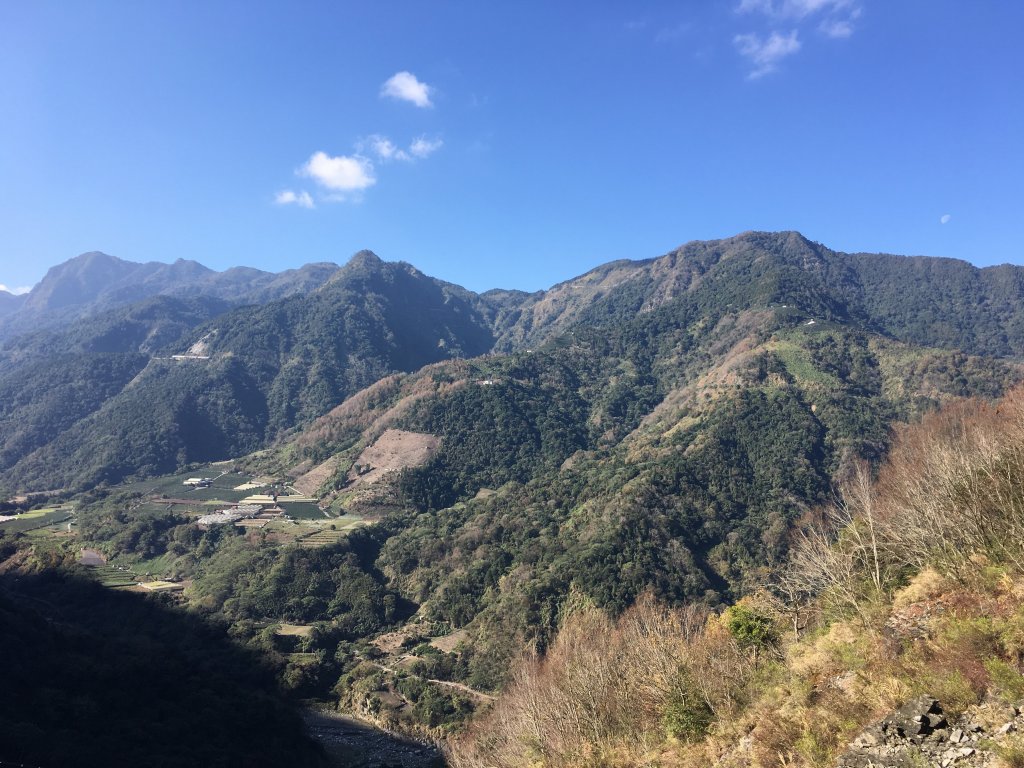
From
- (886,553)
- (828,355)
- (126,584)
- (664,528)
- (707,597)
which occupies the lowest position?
(707,597)

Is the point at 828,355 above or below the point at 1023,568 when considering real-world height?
above

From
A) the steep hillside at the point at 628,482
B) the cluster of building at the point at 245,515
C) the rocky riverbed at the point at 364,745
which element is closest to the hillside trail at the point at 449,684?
the steep hillside at the point at 628,482

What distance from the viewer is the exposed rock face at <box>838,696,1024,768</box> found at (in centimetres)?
1350

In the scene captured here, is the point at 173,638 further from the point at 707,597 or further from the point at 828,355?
the point at 828,355

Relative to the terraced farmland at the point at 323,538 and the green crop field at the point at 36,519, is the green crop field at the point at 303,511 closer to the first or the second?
the terraced farmland at the point at 323,538

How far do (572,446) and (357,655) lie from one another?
10861 centimetres

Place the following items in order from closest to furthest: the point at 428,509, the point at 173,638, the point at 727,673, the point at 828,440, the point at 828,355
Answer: the point at 727,673
the point at 173,638
the point at 828,440
the point at 428,509
the point at 828,355

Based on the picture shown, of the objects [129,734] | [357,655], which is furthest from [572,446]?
[129,734]

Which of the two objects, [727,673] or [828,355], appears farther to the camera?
[828,355]

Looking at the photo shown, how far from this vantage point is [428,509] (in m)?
150

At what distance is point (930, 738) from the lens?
48.8ft

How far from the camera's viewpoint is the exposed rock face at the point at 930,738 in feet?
44.3

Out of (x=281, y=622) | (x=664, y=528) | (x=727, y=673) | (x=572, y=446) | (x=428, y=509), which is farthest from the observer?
(x=572, y=446)

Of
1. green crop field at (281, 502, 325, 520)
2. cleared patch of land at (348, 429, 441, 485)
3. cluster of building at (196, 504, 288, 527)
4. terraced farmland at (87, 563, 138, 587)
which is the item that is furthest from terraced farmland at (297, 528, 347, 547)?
terraced farmland at (87, 563, 138, 587)
